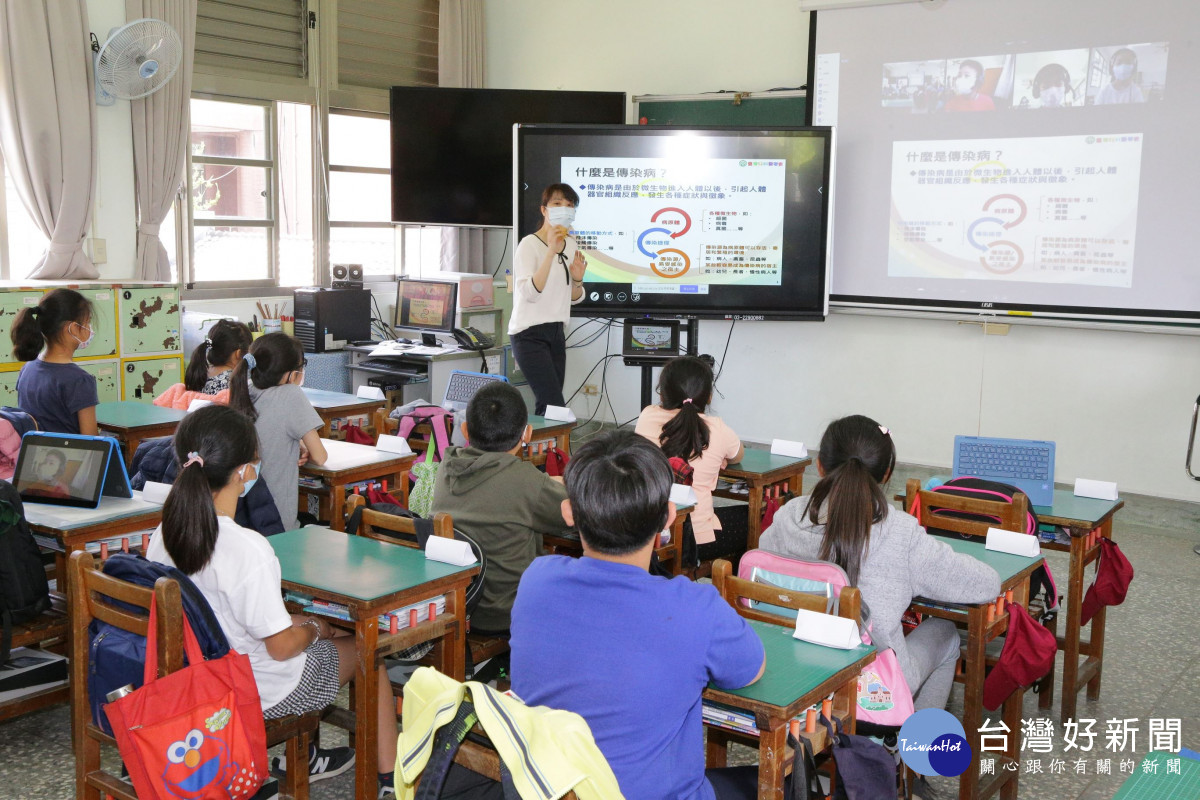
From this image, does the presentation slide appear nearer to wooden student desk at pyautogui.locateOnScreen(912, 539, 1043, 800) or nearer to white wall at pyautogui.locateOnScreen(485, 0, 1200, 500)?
white wall at pyautogui.locateOnScreen(485, 0, 1200, 500)

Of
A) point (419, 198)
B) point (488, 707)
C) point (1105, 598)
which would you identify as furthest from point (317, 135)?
point (488, 707)

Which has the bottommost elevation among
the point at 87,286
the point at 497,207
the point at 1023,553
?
the point at 1023,553

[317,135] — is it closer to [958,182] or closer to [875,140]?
[875,140]

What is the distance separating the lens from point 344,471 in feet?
11.5

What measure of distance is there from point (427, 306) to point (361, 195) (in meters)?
1.00

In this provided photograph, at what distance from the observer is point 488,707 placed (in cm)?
135

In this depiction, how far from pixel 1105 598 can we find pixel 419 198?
16.2 ft

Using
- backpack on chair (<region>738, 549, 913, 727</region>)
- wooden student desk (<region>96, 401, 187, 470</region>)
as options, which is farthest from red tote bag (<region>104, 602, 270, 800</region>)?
wooden student desk (<region>96, 401, 187, 470</region>)

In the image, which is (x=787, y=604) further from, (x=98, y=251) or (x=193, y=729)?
(x=98, y=251)

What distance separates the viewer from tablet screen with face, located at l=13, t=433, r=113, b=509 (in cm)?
289

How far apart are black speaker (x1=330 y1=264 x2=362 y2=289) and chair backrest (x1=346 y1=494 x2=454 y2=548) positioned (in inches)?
156

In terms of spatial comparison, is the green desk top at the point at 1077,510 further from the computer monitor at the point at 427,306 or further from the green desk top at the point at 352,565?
the computer monitor at the point at 427,306

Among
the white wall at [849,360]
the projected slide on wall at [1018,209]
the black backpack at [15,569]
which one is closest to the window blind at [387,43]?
the white wall at [849,360]

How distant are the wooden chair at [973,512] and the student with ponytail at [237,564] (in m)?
1.61
